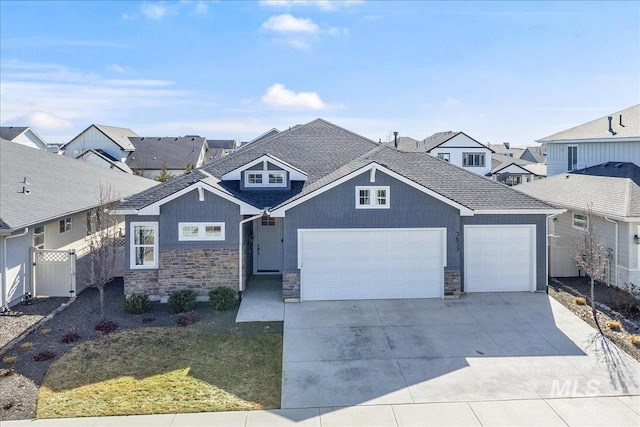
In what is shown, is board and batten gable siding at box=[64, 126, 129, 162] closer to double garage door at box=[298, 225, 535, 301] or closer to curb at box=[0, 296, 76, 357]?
curb at box=[0, 296, 76, 357]

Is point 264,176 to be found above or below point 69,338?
above

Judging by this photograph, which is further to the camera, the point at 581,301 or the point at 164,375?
the point at 581,301

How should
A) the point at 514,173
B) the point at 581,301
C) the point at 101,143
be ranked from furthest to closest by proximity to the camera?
the point at 101,143, the point at 514,173, the point at 581,301

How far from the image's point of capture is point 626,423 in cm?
783

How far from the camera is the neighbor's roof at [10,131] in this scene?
2021 inches

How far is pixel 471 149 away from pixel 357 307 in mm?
34508

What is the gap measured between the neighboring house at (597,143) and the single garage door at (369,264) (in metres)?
12.1

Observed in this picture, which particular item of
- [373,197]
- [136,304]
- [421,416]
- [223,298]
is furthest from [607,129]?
[136,304]

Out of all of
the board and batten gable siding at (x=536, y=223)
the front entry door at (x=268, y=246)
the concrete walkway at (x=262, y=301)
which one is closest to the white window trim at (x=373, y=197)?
the board and batten gable siding at (x=536, y=223)

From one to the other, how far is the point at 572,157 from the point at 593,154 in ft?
5.66

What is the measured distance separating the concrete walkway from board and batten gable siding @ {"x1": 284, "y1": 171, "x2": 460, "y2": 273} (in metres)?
1.20

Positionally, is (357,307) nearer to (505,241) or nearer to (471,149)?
(505,241)

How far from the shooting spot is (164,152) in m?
56.3

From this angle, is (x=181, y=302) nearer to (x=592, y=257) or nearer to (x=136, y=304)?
(x=136, y=304)
